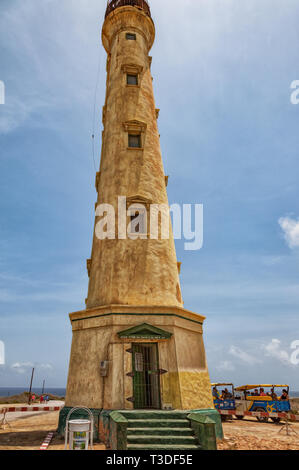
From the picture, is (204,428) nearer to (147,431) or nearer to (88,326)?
(147,431)

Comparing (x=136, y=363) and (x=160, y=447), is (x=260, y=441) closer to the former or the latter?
(x=160, y=447)

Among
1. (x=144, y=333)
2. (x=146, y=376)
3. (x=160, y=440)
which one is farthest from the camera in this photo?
(x=146, y=376)

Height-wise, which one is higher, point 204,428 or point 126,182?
point 126,182

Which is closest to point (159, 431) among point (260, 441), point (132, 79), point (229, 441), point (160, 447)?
point (160, 447)

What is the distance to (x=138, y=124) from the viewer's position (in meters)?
19.7

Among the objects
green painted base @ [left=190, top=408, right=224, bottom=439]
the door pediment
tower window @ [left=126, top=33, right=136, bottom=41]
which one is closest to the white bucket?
the door pediment

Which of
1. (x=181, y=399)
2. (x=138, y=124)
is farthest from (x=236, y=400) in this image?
(x=138, y=124)

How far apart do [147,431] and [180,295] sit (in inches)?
294

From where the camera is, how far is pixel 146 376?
14195 millimetres

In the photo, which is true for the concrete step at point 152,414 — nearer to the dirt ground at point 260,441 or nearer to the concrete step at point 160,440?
the concrete step at point 160,440

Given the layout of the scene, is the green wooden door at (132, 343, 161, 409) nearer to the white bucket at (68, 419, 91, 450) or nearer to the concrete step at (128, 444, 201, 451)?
the concrete step at (128, 444, 201, 451)

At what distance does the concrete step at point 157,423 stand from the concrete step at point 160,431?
0.64 feet

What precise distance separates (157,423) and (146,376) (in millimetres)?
2707

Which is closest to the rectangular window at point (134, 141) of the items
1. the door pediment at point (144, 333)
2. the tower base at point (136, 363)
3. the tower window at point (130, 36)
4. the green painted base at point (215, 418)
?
the tower window at point (130, 36)
